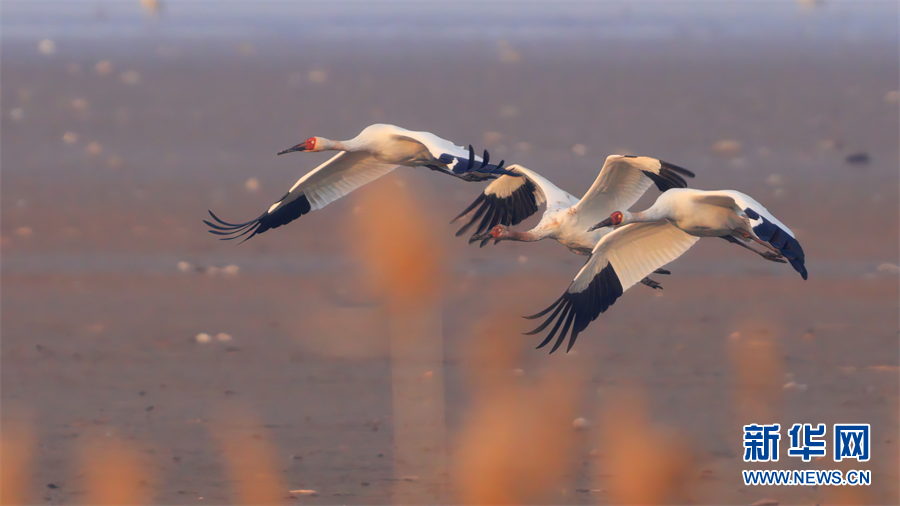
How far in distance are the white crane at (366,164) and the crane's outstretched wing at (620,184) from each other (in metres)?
0.78

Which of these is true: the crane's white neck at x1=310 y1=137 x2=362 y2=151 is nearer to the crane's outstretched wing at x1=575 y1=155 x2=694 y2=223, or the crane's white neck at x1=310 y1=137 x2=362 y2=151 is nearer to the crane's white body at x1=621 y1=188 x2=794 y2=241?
the crane's outstretched wing at x1=575 y1=155 x2=694 y2=223

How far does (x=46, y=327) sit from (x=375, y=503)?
21.4ft

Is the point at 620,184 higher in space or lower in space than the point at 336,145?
lower

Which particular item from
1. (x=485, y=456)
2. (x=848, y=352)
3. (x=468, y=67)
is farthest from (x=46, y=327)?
(x=468, y=67)

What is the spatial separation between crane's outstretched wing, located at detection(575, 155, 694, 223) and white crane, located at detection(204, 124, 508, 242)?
0.78 m

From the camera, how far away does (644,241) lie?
1159cm

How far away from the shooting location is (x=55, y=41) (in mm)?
32188

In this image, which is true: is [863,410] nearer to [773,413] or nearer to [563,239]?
[773,413]

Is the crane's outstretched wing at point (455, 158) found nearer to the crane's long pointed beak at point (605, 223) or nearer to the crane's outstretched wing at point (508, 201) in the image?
the crane's long pointed beak at point (605, 223)

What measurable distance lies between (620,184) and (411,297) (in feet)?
6.30
